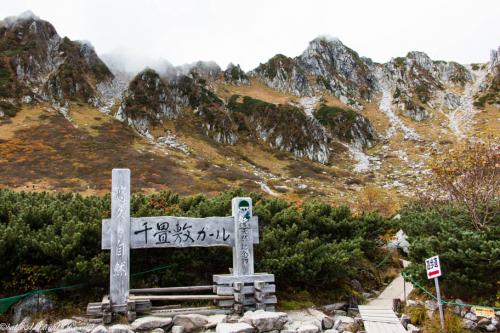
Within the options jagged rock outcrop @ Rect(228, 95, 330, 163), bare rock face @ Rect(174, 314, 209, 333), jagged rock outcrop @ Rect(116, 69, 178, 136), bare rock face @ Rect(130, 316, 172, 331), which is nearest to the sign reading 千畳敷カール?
bare rock face @ Rect(174, 314, 209, 333)

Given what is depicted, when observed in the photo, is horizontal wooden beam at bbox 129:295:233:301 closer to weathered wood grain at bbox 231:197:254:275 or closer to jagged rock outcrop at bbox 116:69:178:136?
weathered wood grain at bbox 231:197:254:275

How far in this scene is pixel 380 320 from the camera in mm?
7984

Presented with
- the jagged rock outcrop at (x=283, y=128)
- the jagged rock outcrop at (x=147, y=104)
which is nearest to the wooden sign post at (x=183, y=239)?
the jagged rock outcrop at (x=147, y=104)

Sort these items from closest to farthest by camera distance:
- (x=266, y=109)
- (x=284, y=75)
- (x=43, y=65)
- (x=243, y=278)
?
(x=243, y=278)
(x=43, y=65)
(x=266, y=109)
(x=284, y=75)

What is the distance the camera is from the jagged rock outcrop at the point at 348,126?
91.3 metres

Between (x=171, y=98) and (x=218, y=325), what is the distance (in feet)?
271

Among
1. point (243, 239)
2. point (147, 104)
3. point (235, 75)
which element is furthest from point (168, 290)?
point (235, 75)

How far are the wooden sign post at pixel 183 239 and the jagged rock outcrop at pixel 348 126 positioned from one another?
8449 cm

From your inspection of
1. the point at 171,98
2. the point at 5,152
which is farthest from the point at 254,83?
the point at 5,152

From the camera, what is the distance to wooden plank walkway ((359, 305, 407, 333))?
746cm

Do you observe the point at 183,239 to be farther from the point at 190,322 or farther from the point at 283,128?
the point at 283,128

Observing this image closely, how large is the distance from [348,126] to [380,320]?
89.3 meters

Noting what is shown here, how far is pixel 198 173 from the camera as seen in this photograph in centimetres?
5009

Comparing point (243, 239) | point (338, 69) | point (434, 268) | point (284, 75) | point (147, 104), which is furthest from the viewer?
point (338, 69)
